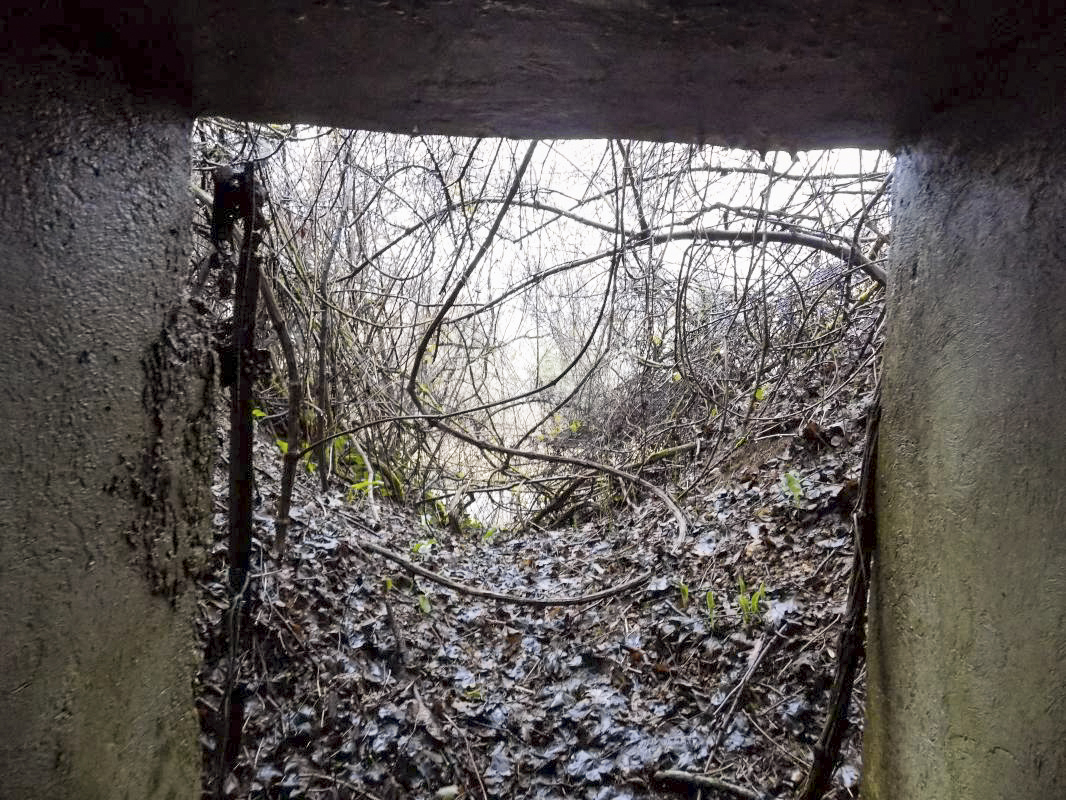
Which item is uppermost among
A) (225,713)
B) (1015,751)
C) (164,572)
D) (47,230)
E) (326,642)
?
(47,230)

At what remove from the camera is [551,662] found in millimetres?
2961

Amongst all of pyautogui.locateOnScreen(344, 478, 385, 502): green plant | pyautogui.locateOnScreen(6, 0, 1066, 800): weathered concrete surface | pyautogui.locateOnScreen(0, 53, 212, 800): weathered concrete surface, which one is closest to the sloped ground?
pyautogui.locateOnScreen(344, 478, 385, 502): green plant

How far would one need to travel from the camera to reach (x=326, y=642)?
2668 mm

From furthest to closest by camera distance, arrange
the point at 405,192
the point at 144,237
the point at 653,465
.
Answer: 1. the point at 653,465
2. the point at 405,192
3. the point at 144,237

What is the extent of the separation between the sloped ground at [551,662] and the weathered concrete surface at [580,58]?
58.8 inches

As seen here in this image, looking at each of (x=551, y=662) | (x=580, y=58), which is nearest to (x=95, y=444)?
(x=580, y=58)

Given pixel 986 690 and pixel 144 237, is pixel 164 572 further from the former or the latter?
pixel 986 690

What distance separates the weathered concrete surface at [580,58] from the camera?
1.12 m

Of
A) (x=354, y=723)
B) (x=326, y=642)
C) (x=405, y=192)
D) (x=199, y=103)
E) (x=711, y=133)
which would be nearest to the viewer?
(x=199, y=103)

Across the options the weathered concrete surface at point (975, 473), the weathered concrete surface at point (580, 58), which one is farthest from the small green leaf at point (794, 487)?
the weathered concrete surface at point (580, 58)

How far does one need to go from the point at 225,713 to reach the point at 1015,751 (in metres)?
1.78

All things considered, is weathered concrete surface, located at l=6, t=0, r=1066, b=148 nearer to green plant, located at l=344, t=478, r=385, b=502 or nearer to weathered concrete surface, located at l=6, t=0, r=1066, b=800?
weathered concrete surface, located at l=6, t=0, r=1066, b=800

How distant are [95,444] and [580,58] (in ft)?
4.00

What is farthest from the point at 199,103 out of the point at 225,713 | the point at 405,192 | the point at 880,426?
the point at 405,192
